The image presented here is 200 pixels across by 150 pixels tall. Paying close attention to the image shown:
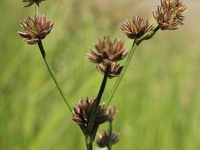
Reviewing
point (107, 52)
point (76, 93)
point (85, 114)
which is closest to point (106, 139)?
point (85, 114)

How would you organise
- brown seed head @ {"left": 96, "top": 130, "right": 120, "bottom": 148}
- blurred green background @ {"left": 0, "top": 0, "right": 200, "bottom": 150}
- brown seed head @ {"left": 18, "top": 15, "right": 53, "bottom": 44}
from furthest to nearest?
1. blurred green background @ {"left": 0, "top": 0, "right": 200, "bottom": 150}
2. brown seed head @ {"left": 96, "top": 130, "right": 120, "bottom": 148}
3. brown seed head @ {"left": 18, "top": 15, "right": 53, "bottom": 44}

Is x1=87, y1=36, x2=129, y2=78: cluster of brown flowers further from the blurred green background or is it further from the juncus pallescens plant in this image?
the blurred green background

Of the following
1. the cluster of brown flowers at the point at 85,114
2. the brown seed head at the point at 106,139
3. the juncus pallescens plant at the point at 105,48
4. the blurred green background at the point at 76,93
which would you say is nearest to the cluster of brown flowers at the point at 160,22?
the juncus pallescens plant at the point at 105,48

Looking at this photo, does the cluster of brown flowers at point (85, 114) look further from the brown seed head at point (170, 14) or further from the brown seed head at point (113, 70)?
the brown seed head at point (170, 14)

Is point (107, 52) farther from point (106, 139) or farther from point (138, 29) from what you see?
point (106, 139)

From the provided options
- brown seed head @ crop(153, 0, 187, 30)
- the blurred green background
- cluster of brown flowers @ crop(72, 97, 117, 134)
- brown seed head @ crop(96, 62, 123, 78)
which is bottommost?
the blurred green background

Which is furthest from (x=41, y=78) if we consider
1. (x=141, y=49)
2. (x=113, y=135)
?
(x=113, y=135)

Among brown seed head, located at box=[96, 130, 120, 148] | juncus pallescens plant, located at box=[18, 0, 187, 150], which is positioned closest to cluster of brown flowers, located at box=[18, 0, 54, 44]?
juncus pallescens plant, located at box=[18, 0, 187, 150]

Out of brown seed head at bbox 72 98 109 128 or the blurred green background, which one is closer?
brown seed head at bbox 72 98 109 128
